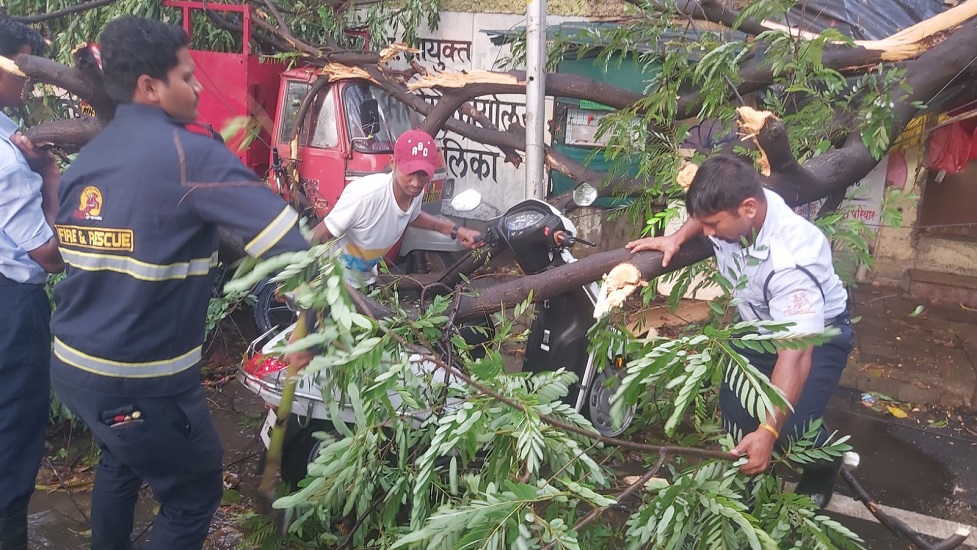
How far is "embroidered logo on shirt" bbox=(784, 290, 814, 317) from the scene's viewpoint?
2.38 meters

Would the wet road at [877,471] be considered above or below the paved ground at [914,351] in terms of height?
below

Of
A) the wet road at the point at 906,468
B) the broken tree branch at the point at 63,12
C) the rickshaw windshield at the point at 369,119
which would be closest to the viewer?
the wet road at the point at 906,468

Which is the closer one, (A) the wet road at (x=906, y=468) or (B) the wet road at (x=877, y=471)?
(B) the wet road at (x=877, y=471)

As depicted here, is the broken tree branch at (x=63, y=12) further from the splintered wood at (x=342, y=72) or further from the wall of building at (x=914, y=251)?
the wall of building at (x=914, y=251)

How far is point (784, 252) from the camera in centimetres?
256

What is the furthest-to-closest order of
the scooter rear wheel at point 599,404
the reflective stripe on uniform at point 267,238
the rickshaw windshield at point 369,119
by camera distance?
the rickshaw windshield at point 369,119 → the scooter rear wheel at point 599,404 → the reflective stripe on uniform at point 267,238

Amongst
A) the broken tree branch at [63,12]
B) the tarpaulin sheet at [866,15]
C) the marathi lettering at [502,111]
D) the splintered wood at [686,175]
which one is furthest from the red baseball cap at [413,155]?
the marathi lettering at [502,111]

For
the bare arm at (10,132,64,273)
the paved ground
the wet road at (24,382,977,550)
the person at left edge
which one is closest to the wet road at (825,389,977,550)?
the wet road at (24,382,977,550)

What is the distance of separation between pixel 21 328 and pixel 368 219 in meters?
1.61

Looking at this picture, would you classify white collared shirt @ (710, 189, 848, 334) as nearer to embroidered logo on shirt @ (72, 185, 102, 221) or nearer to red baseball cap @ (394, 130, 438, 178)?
red baseball cap @ (394, 130, 438, 178)

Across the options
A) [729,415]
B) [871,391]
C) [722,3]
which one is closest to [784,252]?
[729,415]

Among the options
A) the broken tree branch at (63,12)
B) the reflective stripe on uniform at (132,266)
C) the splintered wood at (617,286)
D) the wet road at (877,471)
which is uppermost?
the broken tree branch at (63,12)

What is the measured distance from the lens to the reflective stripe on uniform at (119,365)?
2174 mm

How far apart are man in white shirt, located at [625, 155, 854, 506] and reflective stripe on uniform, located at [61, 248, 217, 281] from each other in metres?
1.67
